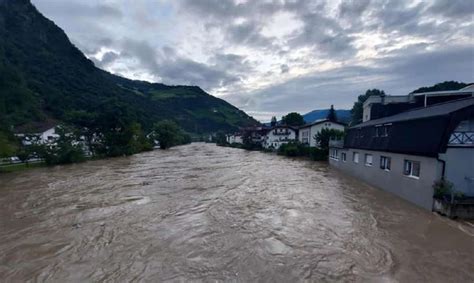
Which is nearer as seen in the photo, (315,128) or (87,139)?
(87,139)

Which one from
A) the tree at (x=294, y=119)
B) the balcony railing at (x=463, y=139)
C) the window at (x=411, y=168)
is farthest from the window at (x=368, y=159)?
the tree at (x=294, y=119)

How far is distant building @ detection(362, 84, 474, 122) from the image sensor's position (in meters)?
19.7

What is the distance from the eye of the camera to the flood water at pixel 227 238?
18.3 ft

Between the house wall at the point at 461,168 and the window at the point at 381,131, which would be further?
the window at the point at 381,131

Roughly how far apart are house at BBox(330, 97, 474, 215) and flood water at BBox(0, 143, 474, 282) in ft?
3.04

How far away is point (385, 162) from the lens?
1437cm

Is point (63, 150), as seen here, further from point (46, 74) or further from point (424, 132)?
point (46, 74)

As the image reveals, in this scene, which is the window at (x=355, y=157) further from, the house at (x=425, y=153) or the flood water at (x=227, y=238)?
the flood water at (x=227, y=238)

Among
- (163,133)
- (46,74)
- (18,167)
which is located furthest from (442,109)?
(46,74)

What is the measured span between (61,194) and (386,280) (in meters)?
15.3

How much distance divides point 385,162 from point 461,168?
469cm

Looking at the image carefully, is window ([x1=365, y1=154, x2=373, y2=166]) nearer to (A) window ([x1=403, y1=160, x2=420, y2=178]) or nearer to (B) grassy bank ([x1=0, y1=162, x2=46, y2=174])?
(A) window ([x1=403, y1=160, x2=420, y2=178])

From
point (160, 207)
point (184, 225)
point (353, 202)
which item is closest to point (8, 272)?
point (184, 225)

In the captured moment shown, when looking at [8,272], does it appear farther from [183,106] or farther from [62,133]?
[183,106]
